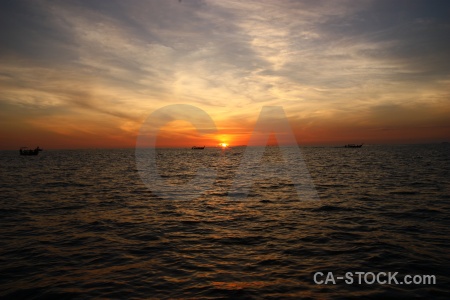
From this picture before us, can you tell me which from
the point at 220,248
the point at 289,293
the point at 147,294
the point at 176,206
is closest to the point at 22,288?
the point at 147,294

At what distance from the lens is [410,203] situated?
23.4 m

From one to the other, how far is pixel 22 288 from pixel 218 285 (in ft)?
22.6

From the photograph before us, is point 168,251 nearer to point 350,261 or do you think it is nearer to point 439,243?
point 350,261

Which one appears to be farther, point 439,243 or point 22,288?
point 439,243

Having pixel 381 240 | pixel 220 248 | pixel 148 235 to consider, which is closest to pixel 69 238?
pixel 148 235

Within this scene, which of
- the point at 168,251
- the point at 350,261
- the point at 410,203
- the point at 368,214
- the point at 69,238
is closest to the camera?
the point at 350,261

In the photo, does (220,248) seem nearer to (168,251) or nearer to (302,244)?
(168,251)

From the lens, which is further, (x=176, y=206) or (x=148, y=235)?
(x=176, y=206)

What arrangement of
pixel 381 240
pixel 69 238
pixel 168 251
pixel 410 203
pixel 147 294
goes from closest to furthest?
pixel 147 294 → pixel 168 251 → pixel 381 240 → pixel 69 238 → pixel 410 203

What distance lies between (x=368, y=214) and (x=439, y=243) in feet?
20.2

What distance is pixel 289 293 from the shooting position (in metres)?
9.52

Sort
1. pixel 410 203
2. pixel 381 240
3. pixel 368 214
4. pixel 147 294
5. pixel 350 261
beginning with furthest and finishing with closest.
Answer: pixel 410 203 < pixel 368 214 < pixel 381 240 < pixel 350 261 < pixel 147 294

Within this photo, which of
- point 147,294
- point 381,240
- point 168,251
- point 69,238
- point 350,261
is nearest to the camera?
point 147,294

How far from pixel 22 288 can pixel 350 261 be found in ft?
41.1
